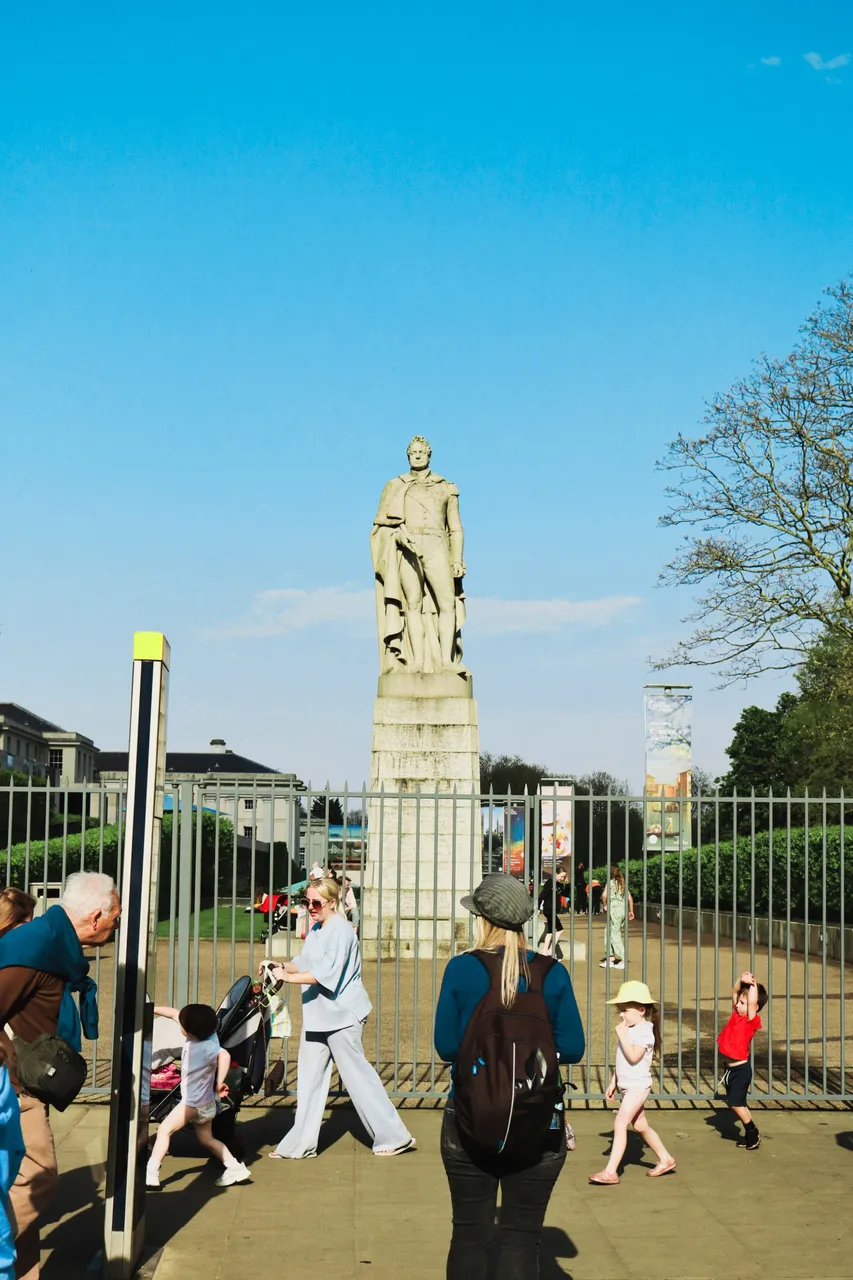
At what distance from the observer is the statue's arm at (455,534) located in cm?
1912

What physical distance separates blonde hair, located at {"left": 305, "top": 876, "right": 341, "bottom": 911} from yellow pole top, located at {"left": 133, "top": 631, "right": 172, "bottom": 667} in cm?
233

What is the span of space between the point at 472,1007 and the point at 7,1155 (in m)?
1.48

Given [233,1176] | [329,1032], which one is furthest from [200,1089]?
[329,1032]

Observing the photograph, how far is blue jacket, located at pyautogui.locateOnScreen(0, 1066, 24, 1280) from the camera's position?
385 centimetres

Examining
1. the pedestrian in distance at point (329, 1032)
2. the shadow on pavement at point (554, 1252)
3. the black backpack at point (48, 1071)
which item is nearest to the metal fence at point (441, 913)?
the pedestrian in distance at point (329, 1032)

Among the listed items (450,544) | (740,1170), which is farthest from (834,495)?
(740,1170)

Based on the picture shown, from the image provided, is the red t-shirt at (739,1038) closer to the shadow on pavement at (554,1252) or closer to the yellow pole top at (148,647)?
the shadow on pavement at (554,1252)

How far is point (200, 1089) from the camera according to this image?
7285 mm

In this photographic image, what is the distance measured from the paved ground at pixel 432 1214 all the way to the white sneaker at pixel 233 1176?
0.08m

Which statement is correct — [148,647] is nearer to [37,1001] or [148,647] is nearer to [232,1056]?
[37,1001]

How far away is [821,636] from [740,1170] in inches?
659

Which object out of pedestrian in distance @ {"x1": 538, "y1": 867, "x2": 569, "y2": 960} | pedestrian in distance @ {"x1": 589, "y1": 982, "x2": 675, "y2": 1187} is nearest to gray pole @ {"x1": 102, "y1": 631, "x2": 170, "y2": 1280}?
pedestrian in distance @ {"x1": 538, "y1": 867, "x2": 569, "y2": 960}

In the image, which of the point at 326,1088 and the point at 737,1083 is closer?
the point at 326,1088

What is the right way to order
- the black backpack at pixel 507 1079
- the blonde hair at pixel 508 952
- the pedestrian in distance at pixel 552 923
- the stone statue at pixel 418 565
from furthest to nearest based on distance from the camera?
the stone statue at pixel 418 565 → the pedestrian in distance at pixel 552 923 → the blonde hair at pixel 508 952 → the black backpack at pixel 507 1079
